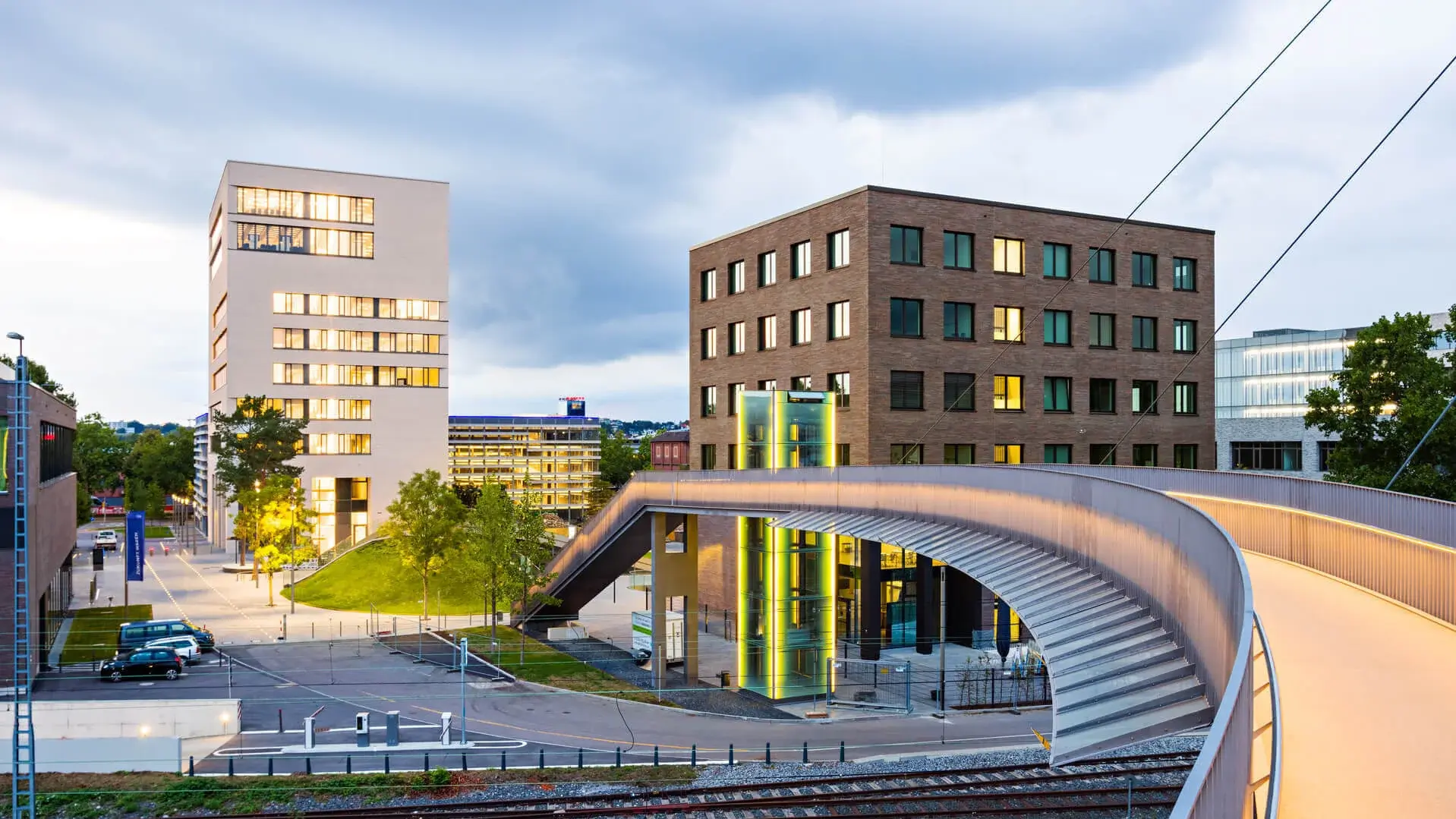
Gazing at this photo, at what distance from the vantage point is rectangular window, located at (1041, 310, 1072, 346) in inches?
2061

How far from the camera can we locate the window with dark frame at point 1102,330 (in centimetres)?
5391

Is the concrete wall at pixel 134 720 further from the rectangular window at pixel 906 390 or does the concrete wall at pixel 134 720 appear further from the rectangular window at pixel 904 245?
the rectangular window at pixel 904 245

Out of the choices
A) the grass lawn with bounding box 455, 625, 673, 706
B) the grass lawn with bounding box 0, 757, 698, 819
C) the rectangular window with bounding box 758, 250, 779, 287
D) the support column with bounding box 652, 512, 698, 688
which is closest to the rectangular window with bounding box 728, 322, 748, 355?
the rectangular window with bounding box 758, 250, 779, 287

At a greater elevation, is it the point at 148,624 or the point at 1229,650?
the point at 1229,650

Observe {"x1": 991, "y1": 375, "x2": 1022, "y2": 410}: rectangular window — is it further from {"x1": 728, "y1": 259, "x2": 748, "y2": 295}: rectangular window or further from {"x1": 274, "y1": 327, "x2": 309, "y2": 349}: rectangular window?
{"x1": 274, "y1": 327, "x2": 309, "y2": 349}: rectangular window

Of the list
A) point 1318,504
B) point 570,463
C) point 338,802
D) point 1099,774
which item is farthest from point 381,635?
point 570,463

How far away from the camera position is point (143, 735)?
31047mm

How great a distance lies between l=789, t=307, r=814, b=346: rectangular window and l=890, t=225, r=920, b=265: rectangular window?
17.4 ft

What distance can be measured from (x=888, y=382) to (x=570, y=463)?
360 ft

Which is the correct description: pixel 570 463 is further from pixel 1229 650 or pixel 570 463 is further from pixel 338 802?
pixel 1229 650

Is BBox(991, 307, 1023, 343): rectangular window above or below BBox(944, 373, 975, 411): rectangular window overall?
above

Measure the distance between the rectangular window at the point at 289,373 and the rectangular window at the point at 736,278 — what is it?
168 feet

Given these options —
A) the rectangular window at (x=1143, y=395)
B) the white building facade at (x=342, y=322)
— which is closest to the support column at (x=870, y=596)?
the rectangular window at (x=1143, y=395)

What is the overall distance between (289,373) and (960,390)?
64.0m
